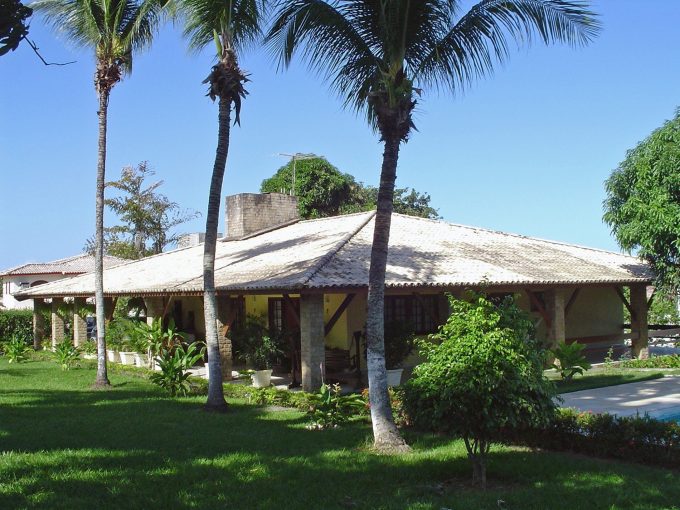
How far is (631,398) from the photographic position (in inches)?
554

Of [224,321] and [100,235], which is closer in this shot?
[224,321]

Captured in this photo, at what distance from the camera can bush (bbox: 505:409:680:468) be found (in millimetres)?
8836

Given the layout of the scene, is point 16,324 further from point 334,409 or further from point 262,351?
point 334,409

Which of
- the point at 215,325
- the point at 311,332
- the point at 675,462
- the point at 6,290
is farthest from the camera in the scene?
the point at 6,290

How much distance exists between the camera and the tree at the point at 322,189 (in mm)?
47688

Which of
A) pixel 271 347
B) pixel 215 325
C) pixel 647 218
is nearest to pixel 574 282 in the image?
pixel 647 218

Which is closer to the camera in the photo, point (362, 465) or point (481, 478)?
point (481, 478)

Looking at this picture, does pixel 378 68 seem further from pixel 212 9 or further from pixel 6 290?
pixel 6 290

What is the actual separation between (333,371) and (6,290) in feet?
138

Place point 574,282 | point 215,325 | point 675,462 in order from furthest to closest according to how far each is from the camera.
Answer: point 574,282
point 215,325
point 675,462

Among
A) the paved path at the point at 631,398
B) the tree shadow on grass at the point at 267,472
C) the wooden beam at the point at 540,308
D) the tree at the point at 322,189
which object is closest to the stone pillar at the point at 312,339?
the tree shadow on grass at the point at 267,472

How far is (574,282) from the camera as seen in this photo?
18.8m

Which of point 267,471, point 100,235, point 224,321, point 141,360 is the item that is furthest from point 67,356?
point 267,471

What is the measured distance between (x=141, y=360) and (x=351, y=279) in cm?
933
